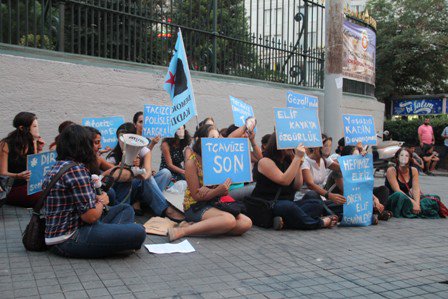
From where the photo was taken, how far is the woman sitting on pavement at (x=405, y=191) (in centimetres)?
740

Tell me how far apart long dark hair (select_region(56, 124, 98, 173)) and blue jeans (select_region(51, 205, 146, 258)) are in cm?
61

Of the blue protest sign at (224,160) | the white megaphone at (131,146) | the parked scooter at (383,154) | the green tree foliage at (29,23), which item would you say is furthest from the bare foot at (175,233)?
the parked scooter at (383,154)

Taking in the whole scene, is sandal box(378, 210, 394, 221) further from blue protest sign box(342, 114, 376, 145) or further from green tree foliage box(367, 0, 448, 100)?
green tree foliage box(367, 0, 448, 100)

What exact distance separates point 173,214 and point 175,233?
98 centimetres

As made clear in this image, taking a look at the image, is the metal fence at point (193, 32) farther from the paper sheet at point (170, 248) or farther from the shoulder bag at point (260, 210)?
the paper sheet at point (170, 248)

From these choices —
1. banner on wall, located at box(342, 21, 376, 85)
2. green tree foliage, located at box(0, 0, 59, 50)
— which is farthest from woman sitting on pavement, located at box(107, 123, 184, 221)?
banner on wall, located at box(342, 21, 376, 85)

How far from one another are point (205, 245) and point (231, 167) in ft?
3.00

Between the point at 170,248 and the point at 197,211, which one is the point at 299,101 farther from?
the point at 170,248

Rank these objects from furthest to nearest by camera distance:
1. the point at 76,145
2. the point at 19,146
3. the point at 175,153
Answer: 1. the point at 175,153
2. the point at 19,146
3. the point at 76,145

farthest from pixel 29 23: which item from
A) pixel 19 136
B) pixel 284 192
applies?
pixel 284 192

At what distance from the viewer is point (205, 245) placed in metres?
5.18

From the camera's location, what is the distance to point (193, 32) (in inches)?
387

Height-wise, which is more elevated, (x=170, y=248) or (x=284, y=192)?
(x=284, y=192)

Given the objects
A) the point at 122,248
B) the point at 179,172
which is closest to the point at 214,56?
the point at 179,172
